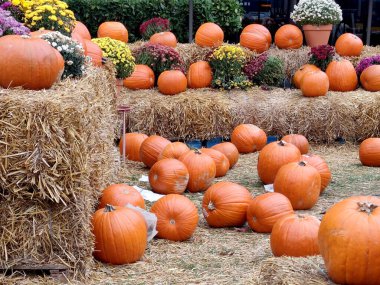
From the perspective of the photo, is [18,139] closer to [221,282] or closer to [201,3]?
[221,282]

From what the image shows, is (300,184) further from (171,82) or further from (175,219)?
(171,82)

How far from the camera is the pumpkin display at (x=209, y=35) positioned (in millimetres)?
10836

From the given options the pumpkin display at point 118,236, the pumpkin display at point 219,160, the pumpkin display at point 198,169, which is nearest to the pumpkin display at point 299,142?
the pumpkin display at point 219,160

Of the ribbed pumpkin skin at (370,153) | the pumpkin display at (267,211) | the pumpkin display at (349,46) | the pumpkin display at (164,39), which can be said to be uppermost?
the pumpkin display at (164,39)

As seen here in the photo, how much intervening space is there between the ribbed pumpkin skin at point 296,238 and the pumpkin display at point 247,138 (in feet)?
12.9

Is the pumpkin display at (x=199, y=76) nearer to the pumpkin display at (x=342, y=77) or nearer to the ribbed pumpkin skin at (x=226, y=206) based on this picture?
the pumpkin display at (x=342, y=77)

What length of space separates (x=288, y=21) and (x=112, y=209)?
31.0ft

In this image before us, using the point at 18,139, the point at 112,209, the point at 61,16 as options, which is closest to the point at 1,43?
the point at 18,139

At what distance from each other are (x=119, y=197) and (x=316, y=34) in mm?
6829

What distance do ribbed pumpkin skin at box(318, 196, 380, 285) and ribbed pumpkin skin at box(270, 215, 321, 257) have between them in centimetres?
171

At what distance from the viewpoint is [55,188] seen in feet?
13.9

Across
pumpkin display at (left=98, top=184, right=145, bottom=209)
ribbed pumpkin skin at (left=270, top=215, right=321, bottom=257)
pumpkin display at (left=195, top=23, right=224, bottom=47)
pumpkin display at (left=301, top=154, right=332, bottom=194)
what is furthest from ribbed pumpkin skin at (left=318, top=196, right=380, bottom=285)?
pumpkin display at (left=195, top=23, right=224, bottom=47)

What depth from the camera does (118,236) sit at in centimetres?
481

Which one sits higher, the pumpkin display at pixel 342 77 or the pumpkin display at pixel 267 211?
the pumpkin display at pixel 342 77
